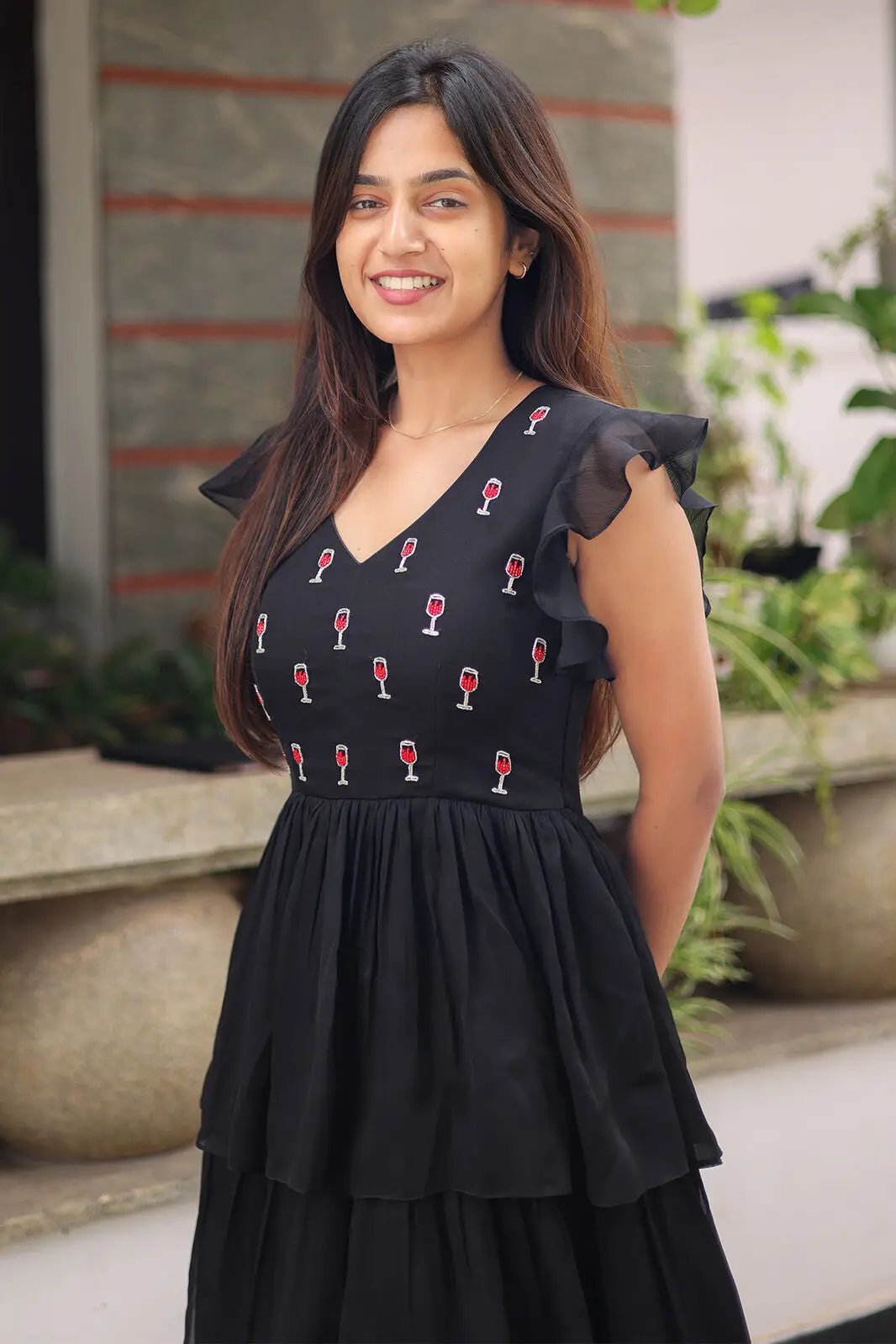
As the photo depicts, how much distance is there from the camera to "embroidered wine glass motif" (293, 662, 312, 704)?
165cm

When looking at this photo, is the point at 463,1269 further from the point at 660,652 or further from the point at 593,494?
the point at 593,494

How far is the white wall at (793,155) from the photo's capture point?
649 cm

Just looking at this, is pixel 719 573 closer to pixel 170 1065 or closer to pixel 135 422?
pixel 170 1065

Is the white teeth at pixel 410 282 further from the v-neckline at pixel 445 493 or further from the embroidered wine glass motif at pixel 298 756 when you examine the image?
the embroidered wine glass motif at pixel 298 756

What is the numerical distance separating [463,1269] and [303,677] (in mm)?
565

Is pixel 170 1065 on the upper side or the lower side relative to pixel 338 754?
lower

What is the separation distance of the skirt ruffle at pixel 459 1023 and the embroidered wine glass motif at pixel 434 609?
6.5 inches

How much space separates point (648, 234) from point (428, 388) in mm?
2826

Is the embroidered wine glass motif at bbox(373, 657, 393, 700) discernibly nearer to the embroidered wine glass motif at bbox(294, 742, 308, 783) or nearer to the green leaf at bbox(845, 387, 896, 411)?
the embroidered wine glass motif at bbox(294, 742, 308, 783)

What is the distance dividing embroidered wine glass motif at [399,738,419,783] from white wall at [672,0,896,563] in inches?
198

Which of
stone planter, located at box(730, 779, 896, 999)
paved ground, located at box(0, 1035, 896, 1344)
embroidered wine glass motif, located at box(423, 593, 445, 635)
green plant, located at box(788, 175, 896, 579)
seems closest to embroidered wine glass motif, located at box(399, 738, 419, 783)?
embroidered wine glass motif, located at box(423, 593, 445, 635)

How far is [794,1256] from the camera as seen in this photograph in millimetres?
2746

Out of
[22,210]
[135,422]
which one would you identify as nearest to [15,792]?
[135,422]

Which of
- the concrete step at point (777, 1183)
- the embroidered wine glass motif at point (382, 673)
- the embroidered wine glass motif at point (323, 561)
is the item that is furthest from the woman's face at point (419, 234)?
the concrete step at point (777, 1183)
